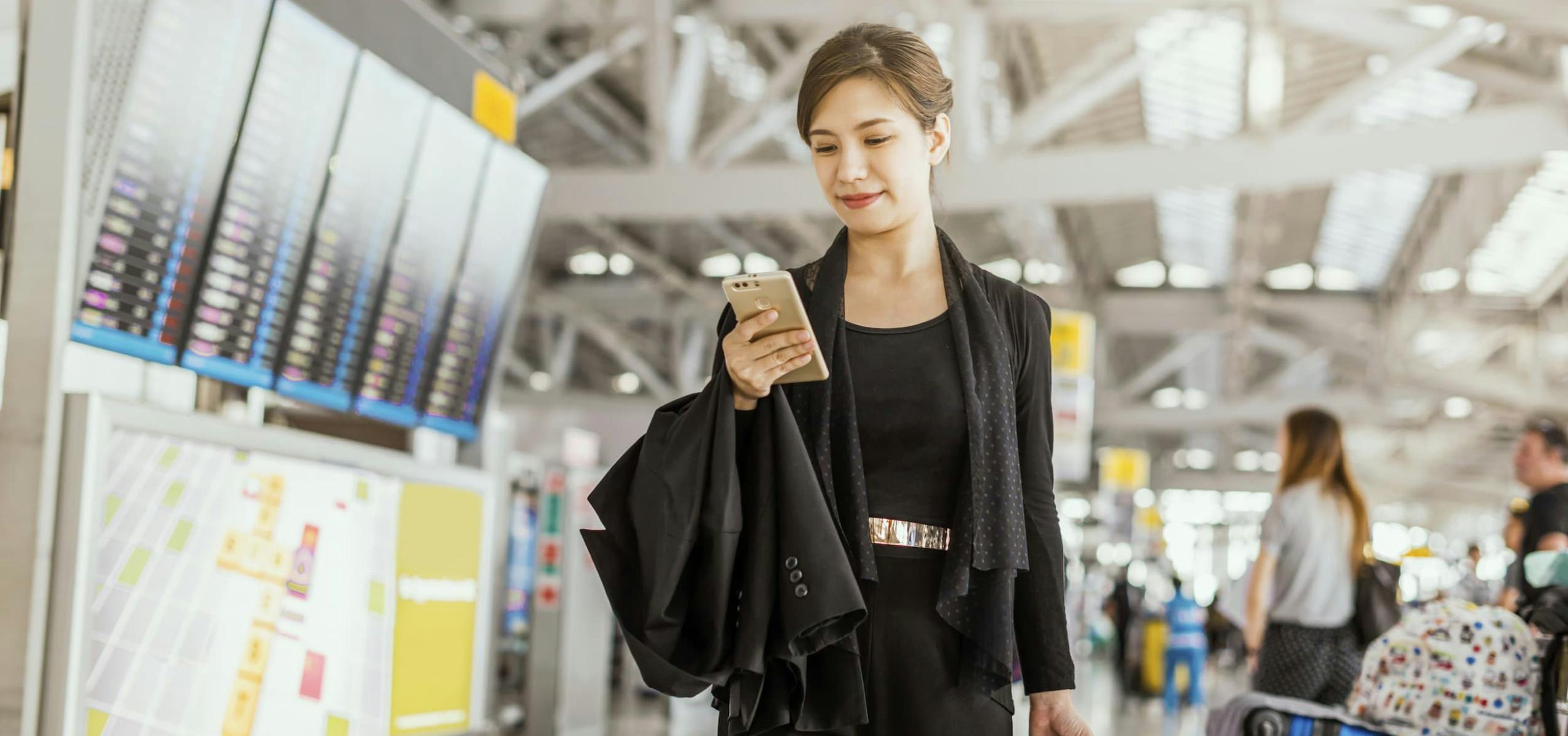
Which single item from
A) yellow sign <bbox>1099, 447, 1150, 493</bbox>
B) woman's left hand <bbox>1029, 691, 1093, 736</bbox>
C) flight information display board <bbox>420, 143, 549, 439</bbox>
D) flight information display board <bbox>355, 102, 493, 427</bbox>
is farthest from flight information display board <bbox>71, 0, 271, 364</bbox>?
yellow sign <bbox>1099, 447, 1150, 493</bbox>

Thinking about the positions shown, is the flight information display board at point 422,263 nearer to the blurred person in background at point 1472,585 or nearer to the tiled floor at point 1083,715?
the tiled floor at point 1083,715

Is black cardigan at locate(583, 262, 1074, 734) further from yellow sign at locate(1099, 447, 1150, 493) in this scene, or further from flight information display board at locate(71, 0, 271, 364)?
yellow sign at locate(1099, 447, 1150, 493)

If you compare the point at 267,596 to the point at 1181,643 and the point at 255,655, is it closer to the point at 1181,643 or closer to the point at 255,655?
the point at 255,655

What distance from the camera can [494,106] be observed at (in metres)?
6.11

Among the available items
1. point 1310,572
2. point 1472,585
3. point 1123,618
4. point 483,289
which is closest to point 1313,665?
point 1310,572

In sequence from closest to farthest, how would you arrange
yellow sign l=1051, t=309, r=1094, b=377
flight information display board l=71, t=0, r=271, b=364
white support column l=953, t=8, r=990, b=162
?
flight information display board l=71, t=0, r=271, b=364 < white support column l=953, t=8, r=990, b=162 < yellow sign l=1051, t=309, r=1094, b=377

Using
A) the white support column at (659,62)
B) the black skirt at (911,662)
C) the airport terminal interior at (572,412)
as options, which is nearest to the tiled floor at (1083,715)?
the airport terminal interior at (572,412)

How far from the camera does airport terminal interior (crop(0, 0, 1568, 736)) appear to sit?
6.25 ft

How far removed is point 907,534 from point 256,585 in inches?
111

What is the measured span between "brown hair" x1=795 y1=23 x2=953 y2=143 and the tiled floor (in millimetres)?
7240

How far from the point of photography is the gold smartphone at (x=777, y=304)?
1771 millimetres

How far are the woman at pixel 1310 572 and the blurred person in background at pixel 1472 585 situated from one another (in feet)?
30.6

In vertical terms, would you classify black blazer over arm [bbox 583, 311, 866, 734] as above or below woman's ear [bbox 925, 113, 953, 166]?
below

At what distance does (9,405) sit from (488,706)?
26.4 ft
